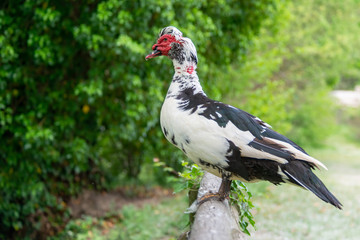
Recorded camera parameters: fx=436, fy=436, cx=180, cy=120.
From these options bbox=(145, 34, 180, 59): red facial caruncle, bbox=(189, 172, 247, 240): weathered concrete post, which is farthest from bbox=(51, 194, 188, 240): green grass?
bbox=(145, 34, 180, 59): red facial caruncle

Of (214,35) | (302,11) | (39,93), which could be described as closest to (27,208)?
(39,93)

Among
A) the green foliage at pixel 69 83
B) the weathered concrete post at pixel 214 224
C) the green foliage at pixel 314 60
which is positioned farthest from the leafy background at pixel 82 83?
the green foliage at pixel 314 60

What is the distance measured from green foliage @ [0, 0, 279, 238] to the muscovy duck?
2.75 m

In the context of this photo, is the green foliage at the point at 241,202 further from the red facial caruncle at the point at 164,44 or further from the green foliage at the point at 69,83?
the green foliage at the point at 69,83

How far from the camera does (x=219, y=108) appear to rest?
271 cm

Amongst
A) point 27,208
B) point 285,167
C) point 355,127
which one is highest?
point 285,167

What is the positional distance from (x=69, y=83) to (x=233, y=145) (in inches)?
166

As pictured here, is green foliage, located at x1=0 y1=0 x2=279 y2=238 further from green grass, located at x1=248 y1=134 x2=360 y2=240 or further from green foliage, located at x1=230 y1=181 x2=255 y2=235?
green foliage, located at x1=230 y1=181 x2=255 y2=235

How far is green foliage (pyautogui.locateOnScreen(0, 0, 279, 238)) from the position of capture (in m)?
5.52

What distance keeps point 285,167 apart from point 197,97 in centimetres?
71

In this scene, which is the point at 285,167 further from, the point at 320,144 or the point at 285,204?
the point at 320,144

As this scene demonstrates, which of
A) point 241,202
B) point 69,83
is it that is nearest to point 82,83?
point 69,83

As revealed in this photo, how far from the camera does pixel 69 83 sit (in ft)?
20.6

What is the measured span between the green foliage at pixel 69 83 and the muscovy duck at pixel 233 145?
2.75 m
